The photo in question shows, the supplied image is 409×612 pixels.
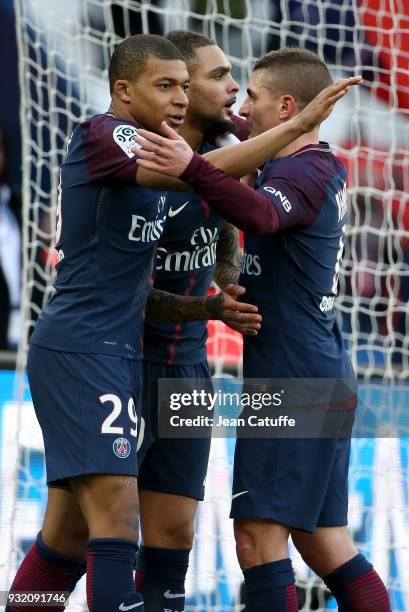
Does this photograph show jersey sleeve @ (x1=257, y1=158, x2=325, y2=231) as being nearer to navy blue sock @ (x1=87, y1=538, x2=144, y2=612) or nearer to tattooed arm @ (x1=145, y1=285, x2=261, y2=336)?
tattooed arm @ (x1=145, y1=285, x2=261, y2=336)

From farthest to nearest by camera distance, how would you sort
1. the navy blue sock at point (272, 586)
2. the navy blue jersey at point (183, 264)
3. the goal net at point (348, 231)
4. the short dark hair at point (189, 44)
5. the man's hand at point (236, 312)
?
1. the goal net at point (348, 231)
2. the short dark hair at point (189, 44)
3. the navy blue jersey at point (183, 264)
4. the man's hand at point (236, 312)
5. the navy blue sock at point (272, 586)

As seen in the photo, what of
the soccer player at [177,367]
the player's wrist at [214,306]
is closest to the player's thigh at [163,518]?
the soccer player at [177,367]

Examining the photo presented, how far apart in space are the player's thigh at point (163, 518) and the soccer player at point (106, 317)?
356mm

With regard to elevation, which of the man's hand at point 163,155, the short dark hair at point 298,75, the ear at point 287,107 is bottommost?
the man's hand at point 163,155

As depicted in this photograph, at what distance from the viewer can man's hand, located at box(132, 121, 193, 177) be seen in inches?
134

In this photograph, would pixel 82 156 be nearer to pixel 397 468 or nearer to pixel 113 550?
pixel 113 550

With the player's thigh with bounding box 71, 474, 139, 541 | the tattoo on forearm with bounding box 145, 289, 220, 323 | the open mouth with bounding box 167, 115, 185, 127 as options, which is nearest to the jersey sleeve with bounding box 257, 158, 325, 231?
the open mouth with bounding box 167, 115, 185, 127

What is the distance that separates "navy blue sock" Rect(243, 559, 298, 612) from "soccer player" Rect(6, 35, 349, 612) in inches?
17.0

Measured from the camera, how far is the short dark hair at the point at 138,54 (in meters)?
3.69

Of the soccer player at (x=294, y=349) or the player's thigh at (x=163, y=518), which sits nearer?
the soccer player at (x=294, y=349)

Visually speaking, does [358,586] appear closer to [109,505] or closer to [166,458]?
[166,458]

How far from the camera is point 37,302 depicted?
6.53m

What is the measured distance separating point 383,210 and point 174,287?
2.40 meters

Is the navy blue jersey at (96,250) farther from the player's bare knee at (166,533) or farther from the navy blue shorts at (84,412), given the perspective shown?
the player's bare knee at (166,533)
